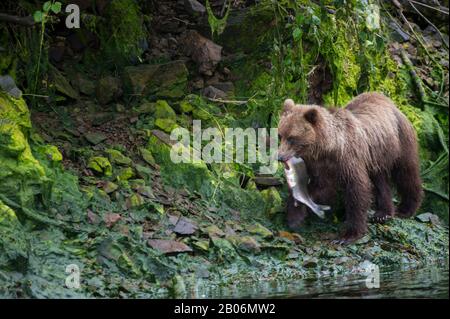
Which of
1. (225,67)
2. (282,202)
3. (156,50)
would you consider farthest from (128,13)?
(282,202)

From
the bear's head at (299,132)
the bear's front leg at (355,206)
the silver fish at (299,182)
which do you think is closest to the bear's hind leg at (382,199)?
the bear's front leg at (355,206)

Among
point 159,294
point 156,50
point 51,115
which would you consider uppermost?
point 156,50

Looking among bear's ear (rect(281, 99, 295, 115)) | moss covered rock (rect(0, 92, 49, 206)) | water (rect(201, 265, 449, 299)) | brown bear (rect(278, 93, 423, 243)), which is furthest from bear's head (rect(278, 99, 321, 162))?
moss covered rock (rect(0, 92, 49, 206))

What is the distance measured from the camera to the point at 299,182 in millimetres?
10039

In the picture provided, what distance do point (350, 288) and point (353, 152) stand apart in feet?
7.19

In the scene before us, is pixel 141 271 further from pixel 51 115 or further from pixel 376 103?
pixel 376 103

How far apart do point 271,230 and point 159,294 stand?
2.18 metres

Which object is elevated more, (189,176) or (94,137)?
(94,137)

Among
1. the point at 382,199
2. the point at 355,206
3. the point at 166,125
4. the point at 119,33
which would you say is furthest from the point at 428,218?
the point at 119,33

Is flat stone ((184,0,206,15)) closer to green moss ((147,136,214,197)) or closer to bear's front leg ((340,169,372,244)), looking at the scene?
green moss ((147,136,214,197))

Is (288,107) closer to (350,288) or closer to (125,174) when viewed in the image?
(125,174)

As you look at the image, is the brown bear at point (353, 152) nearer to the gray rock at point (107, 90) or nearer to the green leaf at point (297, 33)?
the green leaf at point (297, 33)

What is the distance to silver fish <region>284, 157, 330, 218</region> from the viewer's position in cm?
986

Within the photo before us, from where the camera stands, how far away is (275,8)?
36.8 feet
